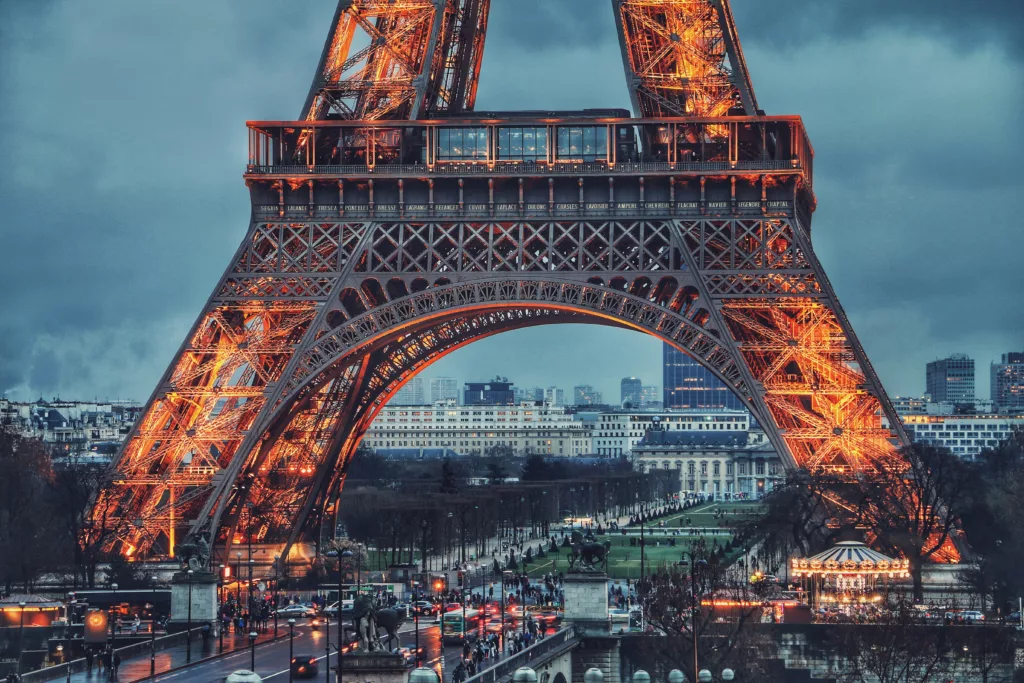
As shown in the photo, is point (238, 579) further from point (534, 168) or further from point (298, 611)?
point (534, 168)

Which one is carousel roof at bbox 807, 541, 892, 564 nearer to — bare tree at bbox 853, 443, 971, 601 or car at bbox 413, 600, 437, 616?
bare tree at bbox 853, 443, 971, 601

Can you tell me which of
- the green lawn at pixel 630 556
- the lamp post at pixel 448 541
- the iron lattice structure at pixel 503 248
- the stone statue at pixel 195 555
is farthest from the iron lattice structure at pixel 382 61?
the lamp post at pixel 448 541

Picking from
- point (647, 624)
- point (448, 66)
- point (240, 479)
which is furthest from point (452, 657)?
point (448, 66)

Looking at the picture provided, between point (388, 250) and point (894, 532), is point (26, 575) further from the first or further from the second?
point (894, 532)

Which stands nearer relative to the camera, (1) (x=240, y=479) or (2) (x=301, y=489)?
(1) (x=240, y=479)

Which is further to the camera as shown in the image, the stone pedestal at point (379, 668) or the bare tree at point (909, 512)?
the bare tree at point (909, 512)

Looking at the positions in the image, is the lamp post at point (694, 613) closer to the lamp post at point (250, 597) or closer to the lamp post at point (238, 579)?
the lamp post at point (250, 597)

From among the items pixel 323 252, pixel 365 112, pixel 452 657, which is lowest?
pixel 452 657

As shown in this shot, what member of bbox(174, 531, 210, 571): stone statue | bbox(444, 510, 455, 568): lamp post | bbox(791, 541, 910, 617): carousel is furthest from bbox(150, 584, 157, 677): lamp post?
bbox(444, 510, 455, 568): lamp post
